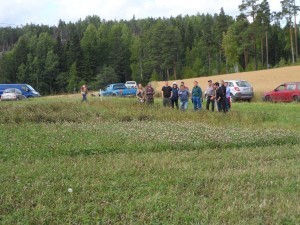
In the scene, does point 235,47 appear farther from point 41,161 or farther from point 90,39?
point 41,161

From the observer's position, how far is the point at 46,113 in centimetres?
1708

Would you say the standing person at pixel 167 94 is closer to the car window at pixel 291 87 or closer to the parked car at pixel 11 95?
the car window at pixel 291 87

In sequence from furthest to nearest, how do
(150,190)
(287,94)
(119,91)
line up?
(119,91) → (287,94) → (150,190)

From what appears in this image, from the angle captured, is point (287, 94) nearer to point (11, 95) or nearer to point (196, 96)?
point (196, 96)

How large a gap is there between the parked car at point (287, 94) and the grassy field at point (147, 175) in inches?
656

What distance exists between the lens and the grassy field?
16.9 feet

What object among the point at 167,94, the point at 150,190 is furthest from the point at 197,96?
the point at 150,190

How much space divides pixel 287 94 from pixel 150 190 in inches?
970

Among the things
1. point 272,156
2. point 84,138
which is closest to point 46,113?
point 84,138

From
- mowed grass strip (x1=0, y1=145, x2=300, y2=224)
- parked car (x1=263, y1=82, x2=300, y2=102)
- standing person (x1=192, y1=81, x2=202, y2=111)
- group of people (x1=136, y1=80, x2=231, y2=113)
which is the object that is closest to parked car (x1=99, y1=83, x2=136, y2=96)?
parked car (x1=263, y1=82, x2=300, y2=102)

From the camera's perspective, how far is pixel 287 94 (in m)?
28.9

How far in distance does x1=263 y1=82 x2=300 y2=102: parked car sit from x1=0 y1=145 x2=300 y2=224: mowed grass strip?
2080cm

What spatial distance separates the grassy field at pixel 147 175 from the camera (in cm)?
515

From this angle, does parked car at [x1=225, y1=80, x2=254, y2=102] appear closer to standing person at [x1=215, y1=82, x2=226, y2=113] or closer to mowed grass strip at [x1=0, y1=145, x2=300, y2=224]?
standing person at [x1=215, y1=82, x2=226, y2=113]
